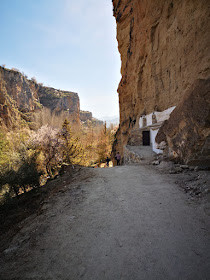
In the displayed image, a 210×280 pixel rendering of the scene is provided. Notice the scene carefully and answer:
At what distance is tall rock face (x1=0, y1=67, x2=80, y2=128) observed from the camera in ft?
85.1

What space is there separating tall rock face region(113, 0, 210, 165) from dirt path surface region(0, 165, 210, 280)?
2792mm

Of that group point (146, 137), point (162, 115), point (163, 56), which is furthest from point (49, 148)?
point (163, 56)

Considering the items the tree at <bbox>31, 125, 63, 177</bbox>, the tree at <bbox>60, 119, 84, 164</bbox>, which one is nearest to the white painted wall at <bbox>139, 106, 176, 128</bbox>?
the tree at <bbox>60, 119, 84, 164</bbox>

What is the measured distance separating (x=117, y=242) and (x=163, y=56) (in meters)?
12.2

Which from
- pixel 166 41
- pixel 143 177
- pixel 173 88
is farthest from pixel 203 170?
pixel 166 41

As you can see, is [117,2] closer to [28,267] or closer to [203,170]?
[203,170]

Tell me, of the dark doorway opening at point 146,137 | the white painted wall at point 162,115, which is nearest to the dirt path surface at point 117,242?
the white painted wall at point 162,115

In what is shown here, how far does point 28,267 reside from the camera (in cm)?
175

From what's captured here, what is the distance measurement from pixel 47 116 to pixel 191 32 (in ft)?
131

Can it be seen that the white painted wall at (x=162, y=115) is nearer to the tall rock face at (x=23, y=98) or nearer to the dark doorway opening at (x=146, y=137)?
the dark doorway opening at (x=146, y=137)

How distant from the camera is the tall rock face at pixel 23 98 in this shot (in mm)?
25953

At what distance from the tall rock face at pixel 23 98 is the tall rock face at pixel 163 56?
2448 centimetres

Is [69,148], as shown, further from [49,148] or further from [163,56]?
[163,56]

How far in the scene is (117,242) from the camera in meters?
1.97
